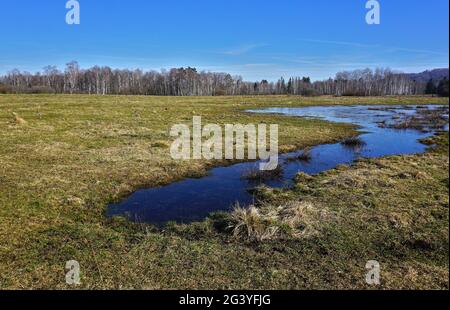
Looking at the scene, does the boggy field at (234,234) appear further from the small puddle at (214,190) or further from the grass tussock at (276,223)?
the small puddle at (214,190)

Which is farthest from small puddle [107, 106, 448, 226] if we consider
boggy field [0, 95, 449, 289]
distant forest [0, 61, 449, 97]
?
distant forest [0, 61, 449, 97]

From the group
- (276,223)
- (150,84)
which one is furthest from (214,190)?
(150,84)

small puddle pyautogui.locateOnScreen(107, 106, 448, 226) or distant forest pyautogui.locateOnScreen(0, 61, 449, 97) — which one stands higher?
distant forest pyautogui.locateOnScreen(0, 61, 449, 97)

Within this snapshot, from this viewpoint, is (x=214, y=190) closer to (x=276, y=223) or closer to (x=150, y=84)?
(x=276, y=223)

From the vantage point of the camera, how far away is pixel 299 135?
33.6 metres

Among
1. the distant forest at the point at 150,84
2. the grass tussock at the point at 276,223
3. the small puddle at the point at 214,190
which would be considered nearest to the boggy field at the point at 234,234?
the grass tussock at the point at 276,223

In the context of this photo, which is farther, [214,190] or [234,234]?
[214,190]

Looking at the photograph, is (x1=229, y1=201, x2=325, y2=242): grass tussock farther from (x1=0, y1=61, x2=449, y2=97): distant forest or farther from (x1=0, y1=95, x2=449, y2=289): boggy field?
(x1=0, y1=61, x2=449, y2=97): distant forest

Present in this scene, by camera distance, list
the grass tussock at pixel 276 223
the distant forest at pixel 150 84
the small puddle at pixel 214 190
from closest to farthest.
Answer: the grass tussock at pixel 276 223
the small puddle at pixel 214 190
the distant forest at pixel 150 84

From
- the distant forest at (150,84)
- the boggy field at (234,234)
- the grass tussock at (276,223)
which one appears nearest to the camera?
the boggy field at (234,234)

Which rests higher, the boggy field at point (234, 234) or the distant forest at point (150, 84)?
the distant forest at point (150, 84)

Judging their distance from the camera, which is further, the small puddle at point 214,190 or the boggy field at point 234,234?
the small puddle at point 214,190
